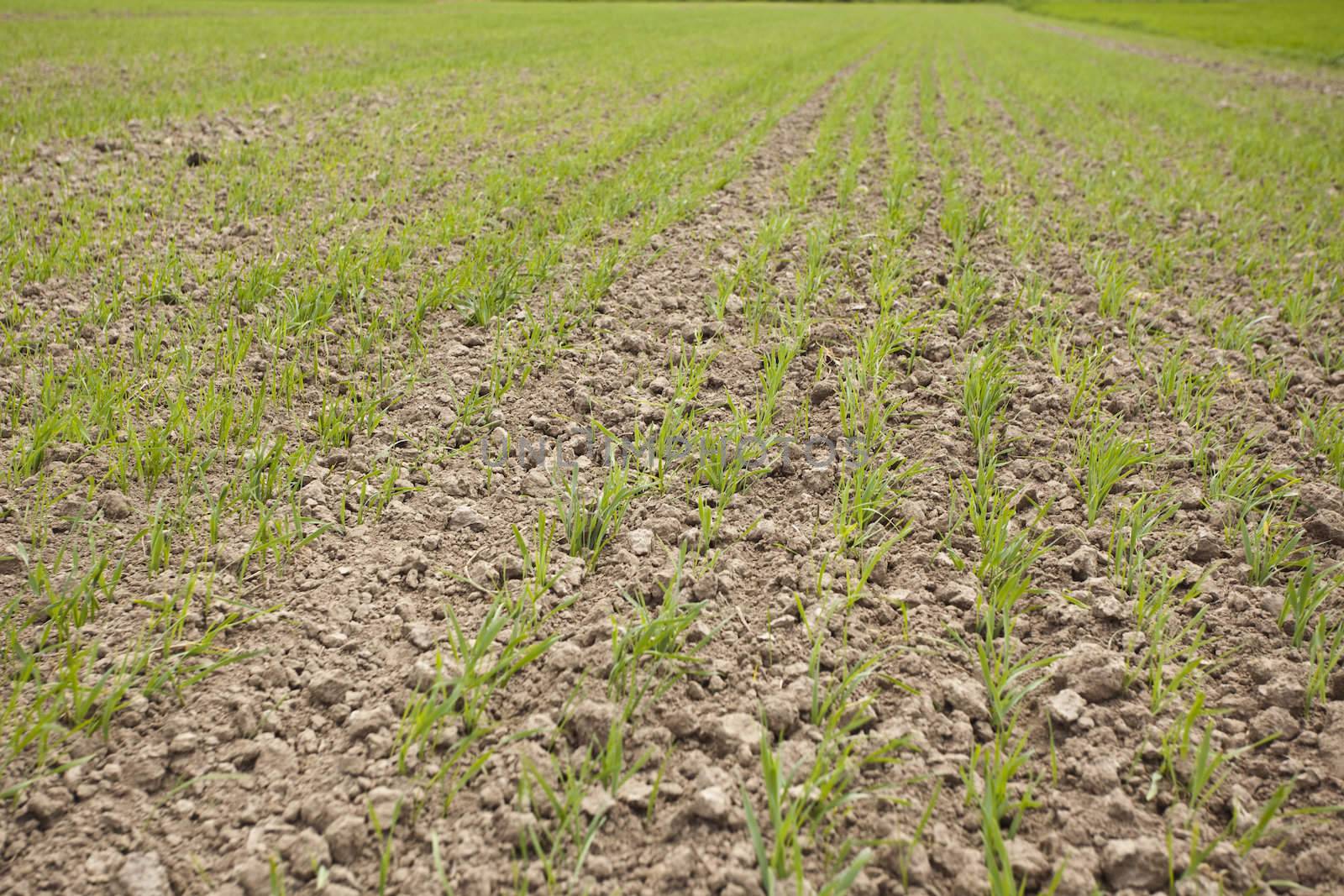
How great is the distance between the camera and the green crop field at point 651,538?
163 centimetres

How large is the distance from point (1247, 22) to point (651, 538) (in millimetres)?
43536

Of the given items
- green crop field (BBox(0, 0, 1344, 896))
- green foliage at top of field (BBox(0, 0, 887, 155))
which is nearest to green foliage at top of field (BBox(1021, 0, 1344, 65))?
green foliage at top of field (BBox(0, 0, 887, 155))

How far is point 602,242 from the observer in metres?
5.20

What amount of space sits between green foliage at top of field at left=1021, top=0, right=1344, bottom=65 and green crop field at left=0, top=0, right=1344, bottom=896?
84.3 feet

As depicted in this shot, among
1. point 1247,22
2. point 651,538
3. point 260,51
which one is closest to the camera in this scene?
point 651,538

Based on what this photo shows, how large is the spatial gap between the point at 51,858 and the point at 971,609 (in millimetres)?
2239

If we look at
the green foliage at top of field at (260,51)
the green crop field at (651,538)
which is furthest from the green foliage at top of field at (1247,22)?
the green crop field at (651,538)

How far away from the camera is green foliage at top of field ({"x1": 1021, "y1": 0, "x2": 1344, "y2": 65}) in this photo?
24.8 metres

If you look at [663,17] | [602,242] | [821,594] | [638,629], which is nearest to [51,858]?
[638,629]

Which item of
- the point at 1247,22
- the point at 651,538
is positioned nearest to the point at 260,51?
the point at 651,538

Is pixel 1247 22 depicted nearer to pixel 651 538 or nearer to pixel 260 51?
pixel 260 51

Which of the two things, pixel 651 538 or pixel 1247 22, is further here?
pixel 1247 22

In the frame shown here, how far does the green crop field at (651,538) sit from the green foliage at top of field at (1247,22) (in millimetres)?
25705

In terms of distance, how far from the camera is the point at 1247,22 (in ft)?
109
